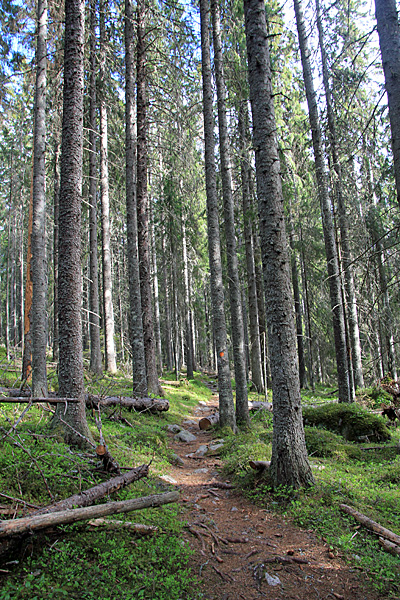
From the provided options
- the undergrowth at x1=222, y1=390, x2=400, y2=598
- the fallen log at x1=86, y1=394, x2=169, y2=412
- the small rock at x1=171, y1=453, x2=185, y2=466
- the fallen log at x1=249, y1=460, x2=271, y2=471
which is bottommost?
the small rock at x1=171, y1=453, x2=185, y2=466

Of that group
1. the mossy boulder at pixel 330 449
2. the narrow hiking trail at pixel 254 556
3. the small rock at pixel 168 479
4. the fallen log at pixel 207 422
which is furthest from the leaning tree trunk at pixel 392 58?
the fallen log at pixel 207 422

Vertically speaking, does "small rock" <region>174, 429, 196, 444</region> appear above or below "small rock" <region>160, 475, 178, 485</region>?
below

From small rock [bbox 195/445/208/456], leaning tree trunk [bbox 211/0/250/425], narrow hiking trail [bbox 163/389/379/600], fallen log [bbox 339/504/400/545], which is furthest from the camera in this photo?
leaning tree trunk [bbox 211/0/250/425]

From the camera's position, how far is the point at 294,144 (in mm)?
12539

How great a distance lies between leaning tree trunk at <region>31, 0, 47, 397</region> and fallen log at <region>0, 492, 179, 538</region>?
4.99 meters

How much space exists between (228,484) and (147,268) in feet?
24.8

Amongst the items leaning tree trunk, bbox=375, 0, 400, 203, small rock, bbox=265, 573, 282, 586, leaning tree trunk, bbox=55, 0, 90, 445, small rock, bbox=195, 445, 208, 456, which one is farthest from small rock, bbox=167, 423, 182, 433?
leaning tree trunk, bbox=375, 0, 400, 203

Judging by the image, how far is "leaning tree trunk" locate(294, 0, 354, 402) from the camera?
420 inches

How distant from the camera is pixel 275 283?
529 cm

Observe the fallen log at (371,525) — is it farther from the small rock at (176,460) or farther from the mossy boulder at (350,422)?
the mossy boulder at (350,422)

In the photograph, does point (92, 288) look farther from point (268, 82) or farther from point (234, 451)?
point (268, 82)

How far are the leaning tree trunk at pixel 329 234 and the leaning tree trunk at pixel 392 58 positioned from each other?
6.25 meters

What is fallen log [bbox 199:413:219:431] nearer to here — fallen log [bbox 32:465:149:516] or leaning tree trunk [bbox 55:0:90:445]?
leaning tree trunk [bbox 55:0:90:445]

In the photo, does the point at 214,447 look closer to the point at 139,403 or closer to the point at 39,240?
the point at 139,403
